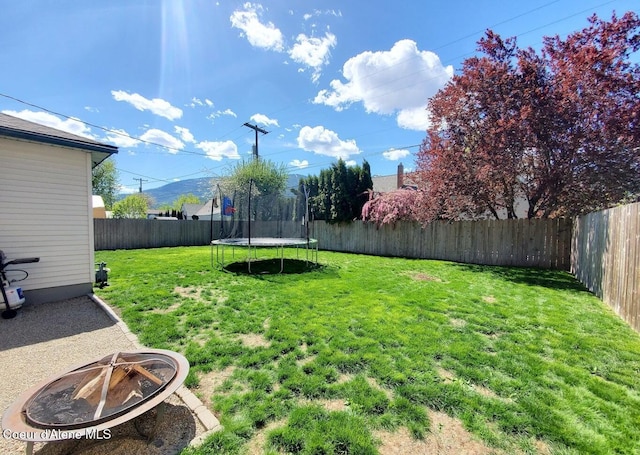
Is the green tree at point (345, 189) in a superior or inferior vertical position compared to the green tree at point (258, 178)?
inferior

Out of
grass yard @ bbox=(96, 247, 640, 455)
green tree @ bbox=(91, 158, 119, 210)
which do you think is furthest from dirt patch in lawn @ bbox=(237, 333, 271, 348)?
green tree @ bbox=(91, 158, 119, 210)

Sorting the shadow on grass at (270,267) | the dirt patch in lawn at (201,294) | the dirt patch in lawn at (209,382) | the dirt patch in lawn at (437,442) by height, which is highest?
the dirt patch in lawn at (437,442)

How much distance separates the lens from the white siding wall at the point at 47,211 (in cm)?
410

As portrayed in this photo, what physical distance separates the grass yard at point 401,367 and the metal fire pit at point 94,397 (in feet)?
1.34

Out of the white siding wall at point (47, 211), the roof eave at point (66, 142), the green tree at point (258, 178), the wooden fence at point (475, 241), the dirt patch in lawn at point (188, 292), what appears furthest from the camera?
the green tree at point (258, 178)

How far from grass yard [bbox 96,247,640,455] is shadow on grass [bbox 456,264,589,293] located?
1.98 ft

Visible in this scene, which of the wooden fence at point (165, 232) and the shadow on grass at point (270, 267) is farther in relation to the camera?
the wooden fence at point (165, 232)

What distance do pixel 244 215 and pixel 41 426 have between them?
9.52 meters

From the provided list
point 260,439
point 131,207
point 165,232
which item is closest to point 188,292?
point 260,439

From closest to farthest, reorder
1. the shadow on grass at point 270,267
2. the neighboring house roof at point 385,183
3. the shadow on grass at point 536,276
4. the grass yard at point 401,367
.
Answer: the grass yard at point 401,367 < the shadow on grass at point 536,276 < the shadow on grass at point 270,267 < the neighboring house roof at point 385,183

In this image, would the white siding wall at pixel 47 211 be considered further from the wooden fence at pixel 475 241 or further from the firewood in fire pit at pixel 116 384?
the wooden fence at pixel 475 241

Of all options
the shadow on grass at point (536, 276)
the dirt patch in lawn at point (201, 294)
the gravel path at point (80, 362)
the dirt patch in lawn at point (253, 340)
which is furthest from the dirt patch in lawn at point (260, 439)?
the shadow on grass at point (536, 276)

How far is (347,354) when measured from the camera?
2.65m

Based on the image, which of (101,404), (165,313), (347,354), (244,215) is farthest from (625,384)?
(244,215)
